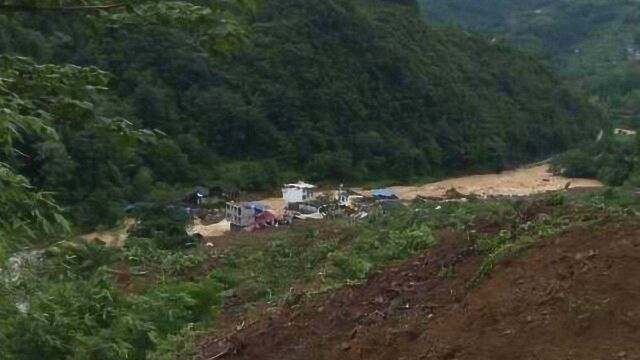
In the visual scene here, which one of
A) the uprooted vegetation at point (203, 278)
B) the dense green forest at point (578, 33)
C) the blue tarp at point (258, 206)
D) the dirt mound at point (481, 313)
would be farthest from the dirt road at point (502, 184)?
the dirt mound at point (481, 313)

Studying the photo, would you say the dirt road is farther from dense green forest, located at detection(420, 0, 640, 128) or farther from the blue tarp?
dense green forest, located at detection(420, 0, 640, 128)

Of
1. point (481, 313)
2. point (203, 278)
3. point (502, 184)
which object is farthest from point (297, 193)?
point (481, 313)

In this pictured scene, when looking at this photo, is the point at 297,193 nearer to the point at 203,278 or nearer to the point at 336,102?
the point at 336,102

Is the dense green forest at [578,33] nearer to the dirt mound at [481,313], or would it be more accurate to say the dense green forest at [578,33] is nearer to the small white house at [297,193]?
the small white house at [297,193]

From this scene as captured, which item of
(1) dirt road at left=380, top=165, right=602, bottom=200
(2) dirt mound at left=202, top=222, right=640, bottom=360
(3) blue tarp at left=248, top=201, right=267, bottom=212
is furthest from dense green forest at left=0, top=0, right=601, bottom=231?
(2) dirt mound at left=202, top=222, right=640, bottom=360

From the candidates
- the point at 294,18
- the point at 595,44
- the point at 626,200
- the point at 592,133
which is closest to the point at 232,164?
the point at 294,18
